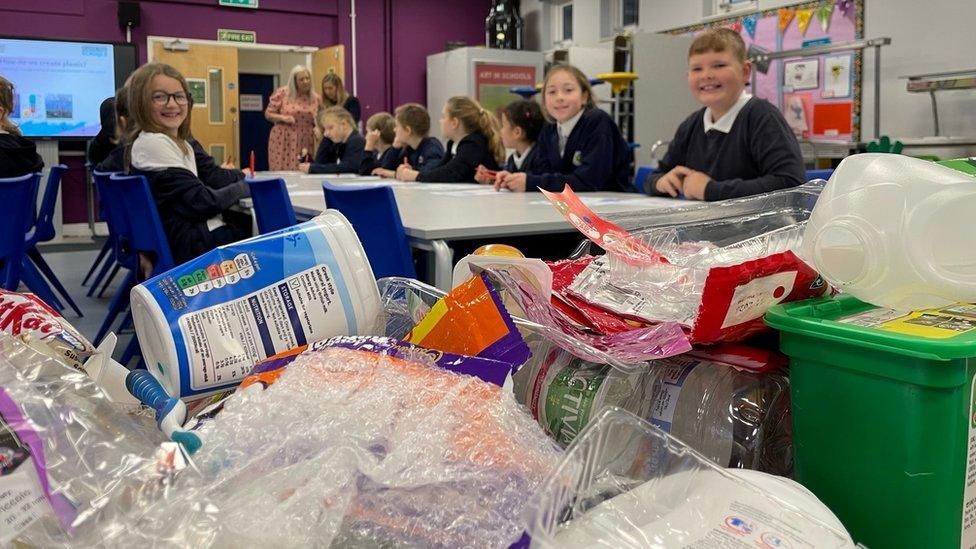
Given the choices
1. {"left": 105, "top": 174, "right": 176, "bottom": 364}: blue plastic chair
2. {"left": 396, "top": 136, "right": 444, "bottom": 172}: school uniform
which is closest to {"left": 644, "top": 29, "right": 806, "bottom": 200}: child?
{"left": 105, "top": 174, "right": 176, "bottom": 364}: blue plastic chair

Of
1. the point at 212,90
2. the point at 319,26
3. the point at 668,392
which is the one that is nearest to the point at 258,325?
the point at 668,392

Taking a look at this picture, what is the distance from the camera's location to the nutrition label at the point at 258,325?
658mm

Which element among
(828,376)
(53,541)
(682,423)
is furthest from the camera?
(682,423)

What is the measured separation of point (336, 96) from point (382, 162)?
161cm

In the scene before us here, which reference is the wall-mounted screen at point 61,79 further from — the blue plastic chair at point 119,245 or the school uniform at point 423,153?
the blue plastic chair at point 119,245

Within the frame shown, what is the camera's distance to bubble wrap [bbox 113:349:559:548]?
46 cm

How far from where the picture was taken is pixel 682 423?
683 millimetres

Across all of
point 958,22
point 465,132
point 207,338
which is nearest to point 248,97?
point 465,132

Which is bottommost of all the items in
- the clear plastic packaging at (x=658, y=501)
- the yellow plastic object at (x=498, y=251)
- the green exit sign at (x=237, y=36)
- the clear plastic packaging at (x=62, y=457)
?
the clear plastic packaging at (x=658, y=501)

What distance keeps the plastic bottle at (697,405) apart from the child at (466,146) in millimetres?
3245

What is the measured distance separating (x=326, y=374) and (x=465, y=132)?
358 centimetres

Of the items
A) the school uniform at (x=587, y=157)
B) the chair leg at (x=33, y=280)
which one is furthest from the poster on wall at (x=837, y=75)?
the chair leg at (x=33, y=280)

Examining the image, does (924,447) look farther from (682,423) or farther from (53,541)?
(53,541)

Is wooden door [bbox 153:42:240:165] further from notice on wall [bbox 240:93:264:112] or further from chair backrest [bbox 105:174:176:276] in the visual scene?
chair backrest [bbox 105:174:176:276]
